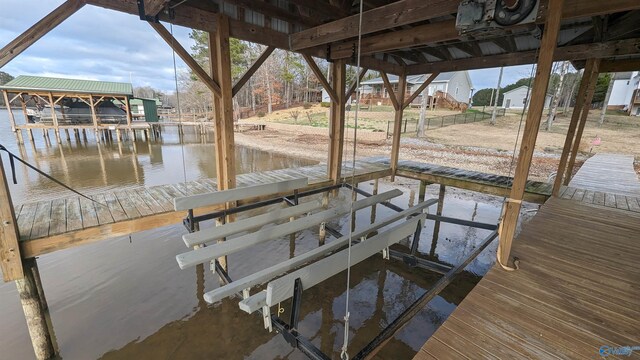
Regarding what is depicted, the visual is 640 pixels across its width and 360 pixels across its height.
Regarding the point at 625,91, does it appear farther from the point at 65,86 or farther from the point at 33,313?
the point at 65,86

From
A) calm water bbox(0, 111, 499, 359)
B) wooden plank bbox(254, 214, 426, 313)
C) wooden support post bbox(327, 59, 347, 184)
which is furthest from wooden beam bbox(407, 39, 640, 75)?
calm water bbox(0, 111, 499, 359)

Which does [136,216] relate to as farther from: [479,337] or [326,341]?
[479,337]

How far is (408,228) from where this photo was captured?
373 centimetres

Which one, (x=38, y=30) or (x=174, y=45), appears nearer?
(x=38, y=30)

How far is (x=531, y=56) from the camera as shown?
5.42 meters

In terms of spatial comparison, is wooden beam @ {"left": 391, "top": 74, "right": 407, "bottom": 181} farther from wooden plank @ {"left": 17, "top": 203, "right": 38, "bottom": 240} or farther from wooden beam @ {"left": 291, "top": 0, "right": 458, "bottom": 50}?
wooden plank @ {"left": 17, "top": 203, "right": 38, "bottom": 240}

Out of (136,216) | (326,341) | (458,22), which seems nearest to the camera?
(458,22)

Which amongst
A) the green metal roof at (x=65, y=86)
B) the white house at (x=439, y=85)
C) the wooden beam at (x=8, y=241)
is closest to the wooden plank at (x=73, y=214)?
the wooden beam at (x=8, y=241)

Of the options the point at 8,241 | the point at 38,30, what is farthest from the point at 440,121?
the point at 8,241

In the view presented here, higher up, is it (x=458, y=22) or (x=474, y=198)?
(x=458, y=22)

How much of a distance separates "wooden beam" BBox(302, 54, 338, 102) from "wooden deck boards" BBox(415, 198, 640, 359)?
4.17 metres

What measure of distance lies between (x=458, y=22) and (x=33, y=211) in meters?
6.12

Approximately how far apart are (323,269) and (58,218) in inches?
150

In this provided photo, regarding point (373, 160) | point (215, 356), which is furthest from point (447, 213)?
point (215, 356)
